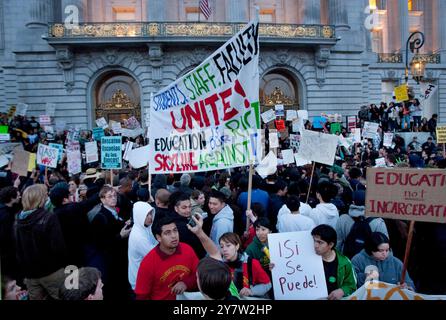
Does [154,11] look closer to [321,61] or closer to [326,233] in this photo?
[321,61]

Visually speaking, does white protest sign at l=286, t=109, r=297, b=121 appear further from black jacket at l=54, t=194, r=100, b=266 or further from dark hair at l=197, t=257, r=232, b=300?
dark hair at l=197, t=257, r=232, b=300

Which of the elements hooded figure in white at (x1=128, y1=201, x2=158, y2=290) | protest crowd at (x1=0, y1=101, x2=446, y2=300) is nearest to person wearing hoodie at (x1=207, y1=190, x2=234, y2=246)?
protest crowd at (x1=0, y1=101, x2=446, y2=300)

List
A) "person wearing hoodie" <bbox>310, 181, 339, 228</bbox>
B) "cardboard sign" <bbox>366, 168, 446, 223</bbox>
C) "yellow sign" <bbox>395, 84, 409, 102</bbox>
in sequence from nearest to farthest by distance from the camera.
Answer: "cardboard sign" <bbox>366, 168, 446, 223</bbox>
"person wearing hoodie" <bbox>310, 181, 339, 228</bbox>
"yellow sign" <bbox>395, 84, 409, 102</bbox>

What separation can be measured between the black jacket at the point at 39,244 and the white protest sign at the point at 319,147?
548 centimetres

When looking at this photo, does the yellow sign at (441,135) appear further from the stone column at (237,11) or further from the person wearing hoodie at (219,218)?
the stone column at (237,11)

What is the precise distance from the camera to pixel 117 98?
82.3ft

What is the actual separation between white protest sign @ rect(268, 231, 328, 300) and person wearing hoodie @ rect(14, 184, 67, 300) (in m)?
2.22

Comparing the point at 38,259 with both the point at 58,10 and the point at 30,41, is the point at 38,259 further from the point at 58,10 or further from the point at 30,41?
the point at 58,10

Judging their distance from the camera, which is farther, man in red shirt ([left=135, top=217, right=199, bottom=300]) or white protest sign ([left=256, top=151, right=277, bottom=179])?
white protest sign ([left=256, top=151, right=277, bottom=179])

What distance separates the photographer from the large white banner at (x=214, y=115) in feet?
15.8

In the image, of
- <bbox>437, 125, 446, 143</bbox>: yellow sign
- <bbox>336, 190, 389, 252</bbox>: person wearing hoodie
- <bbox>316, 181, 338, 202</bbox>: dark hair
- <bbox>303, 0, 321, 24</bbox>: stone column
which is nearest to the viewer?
<bbox>336, 190, 389, 252</bbox>: person wearing hoodie

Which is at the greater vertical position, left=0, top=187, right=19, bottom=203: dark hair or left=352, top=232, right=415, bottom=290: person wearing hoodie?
left=0, top=187, right=19, bottom=203: dark hair

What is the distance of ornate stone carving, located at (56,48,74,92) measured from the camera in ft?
75.8
